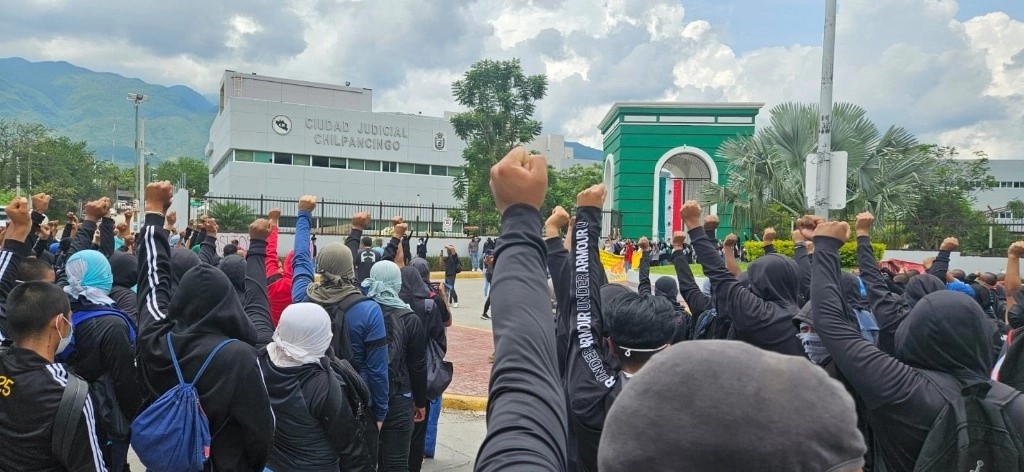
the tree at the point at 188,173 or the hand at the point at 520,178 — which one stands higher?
the tree at the point at 188,173

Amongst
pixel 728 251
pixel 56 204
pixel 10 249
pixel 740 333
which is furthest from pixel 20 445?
pixel 56 204

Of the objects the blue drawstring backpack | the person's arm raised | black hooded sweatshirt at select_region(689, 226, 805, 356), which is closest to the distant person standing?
black hooded sweatshirt at select_region(689, 226, 805, 356)

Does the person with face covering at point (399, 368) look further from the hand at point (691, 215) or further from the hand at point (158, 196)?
the hand at point (691, 215)

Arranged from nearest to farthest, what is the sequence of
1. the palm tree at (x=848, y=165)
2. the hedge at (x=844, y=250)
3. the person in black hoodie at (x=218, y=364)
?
the person in black hoodie at (x=218, y=364)
the hedge at (x=844, y=250)
the palm tree at (x=848, y=165)

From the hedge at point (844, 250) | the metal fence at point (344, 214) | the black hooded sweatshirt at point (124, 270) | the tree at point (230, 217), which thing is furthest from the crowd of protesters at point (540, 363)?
the tree at point (230, 217)

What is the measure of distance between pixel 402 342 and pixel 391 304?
29cm

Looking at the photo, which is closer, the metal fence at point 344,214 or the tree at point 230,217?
the tree at point 230,217

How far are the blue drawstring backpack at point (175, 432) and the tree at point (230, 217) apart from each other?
26.4m

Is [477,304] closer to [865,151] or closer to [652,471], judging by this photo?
[865,151]

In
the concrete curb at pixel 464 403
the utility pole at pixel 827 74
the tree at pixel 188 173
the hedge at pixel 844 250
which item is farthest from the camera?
the tree at pixel 188 173

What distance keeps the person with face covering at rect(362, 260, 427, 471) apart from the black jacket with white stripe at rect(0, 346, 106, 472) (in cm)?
216

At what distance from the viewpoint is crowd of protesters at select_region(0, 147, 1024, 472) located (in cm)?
104

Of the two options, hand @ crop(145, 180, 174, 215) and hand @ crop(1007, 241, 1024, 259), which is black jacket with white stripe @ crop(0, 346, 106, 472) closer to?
hand @ crop(145, 180, 174, 215)

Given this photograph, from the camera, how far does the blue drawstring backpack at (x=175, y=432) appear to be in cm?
299
